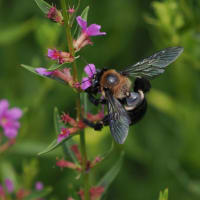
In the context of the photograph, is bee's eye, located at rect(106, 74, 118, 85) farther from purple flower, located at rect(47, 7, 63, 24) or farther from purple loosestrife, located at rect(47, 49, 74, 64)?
purple flower, located at rect(47, 7, 63, 24)

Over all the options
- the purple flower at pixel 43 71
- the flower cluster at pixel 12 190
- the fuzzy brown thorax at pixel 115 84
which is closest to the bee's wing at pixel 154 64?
the fuzzy brown thorax at pixel 115 84

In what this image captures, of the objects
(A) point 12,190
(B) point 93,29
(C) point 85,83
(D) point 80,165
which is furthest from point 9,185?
(B) point 93,29

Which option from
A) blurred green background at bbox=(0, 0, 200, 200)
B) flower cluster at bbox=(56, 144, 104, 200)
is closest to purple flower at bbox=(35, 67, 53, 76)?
flower cluster at bbox=(56, 144, 104, 200)

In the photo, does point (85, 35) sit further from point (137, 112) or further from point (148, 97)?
point (148, 97)

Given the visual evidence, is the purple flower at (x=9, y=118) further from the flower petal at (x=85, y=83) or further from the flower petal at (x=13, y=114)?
the flower petal at (x=85, y=83)

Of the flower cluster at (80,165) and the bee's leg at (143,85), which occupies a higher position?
the bee's leg at (143,85)

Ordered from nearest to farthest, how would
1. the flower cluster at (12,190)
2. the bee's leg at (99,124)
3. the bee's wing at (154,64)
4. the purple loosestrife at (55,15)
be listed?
A: the purple loosestrife at (55,15), the bee's leg at (99,124), the bee's wing at (154,64), the flower cluster at (12,190)

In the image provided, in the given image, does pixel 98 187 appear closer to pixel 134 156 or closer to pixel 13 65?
pixel 134 156
